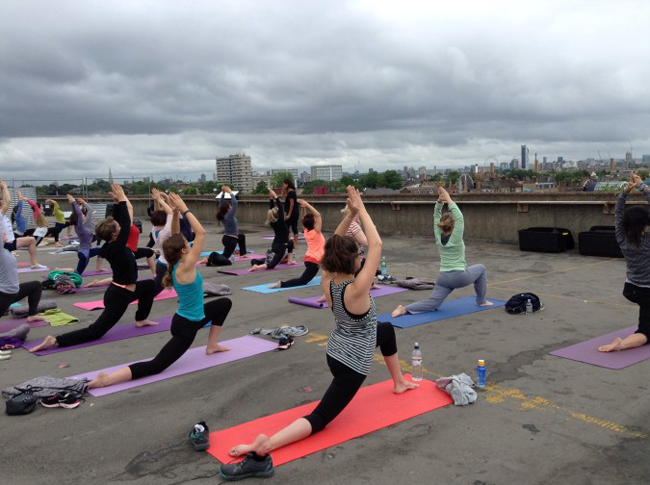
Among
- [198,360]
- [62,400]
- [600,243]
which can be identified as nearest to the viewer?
[62,400]

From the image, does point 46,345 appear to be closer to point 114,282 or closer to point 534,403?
point 114,282

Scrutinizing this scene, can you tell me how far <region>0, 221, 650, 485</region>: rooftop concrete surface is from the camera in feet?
12.0

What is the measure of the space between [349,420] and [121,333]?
4.26 meters

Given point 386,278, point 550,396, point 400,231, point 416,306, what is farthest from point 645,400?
point 400,231

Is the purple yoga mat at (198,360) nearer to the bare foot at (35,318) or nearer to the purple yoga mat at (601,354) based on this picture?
A: the bare foot at (35,318)

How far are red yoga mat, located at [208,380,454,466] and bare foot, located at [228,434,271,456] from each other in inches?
4.6

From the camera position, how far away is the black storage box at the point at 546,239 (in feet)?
46.3

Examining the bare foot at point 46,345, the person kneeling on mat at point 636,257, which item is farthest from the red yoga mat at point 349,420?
the bare foot at point 46,345

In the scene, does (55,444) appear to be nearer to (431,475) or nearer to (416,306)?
(431,475)

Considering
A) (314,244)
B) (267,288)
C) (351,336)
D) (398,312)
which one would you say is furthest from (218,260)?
(351,336)

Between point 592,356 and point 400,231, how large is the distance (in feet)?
47.4

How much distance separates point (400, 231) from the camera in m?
20.2

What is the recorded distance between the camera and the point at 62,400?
496 cm

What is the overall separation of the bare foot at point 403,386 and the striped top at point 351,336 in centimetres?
98
